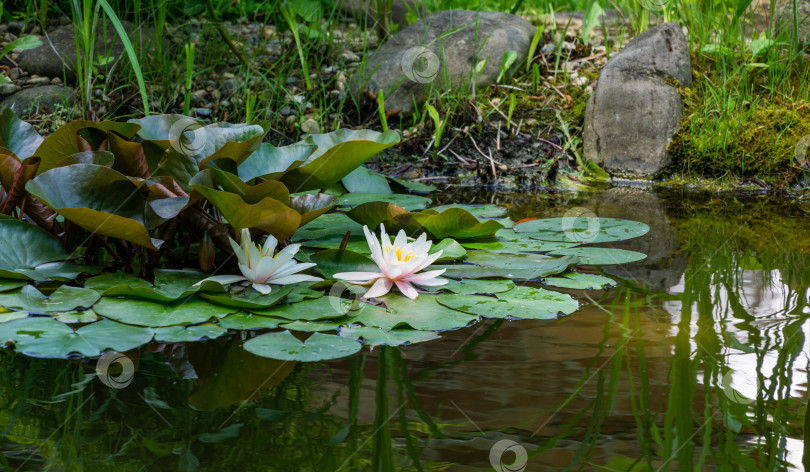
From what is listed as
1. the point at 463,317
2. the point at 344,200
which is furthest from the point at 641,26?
the point at 463,317

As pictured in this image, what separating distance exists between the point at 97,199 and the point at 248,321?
480mm

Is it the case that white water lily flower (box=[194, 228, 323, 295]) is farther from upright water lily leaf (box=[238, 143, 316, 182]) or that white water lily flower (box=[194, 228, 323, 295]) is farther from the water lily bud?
upright water lily leaf (box=[238, 143, 316, 182])

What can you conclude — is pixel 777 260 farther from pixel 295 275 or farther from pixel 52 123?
pixel 52 123

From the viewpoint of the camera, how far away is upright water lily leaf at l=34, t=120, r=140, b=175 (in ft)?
5.39

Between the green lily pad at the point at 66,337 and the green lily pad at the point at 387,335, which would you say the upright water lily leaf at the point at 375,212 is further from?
the green lily pad at the point at 66,337

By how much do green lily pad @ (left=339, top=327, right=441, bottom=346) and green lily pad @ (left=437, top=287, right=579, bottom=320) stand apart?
0.16m

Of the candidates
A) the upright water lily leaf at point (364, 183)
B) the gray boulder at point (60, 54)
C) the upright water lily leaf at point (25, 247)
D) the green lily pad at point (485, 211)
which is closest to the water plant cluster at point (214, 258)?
the upright water lily leaf at point (25, 247)

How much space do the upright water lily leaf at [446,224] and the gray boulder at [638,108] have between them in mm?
1472

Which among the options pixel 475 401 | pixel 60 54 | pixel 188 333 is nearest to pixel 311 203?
pixel 188 333

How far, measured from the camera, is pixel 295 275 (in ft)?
4.95

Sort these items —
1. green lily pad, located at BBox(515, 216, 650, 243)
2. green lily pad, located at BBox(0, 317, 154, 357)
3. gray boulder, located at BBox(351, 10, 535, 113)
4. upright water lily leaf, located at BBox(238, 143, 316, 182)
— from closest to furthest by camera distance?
green lily pad, located at BBox(0, 317, 154, 357), upright water lily leaf, located at BBox(238, 143, 316, 182), green lily pad, located at BBox(515, 216, 650, 243), gray boulder, located at BBox(351, 10, 535, 113)

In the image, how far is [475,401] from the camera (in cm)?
103

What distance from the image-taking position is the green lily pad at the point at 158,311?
1.32 meters

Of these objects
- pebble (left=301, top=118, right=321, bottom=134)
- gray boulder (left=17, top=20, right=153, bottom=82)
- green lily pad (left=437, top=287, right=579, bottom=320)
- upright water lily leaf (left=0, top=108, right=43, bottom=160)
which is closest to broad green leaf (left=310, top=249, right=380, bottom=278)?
green lily pad (left=437, top=287, right=579, bottom=320)
